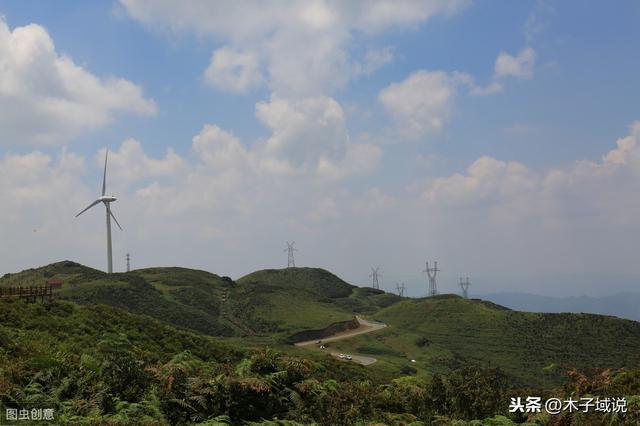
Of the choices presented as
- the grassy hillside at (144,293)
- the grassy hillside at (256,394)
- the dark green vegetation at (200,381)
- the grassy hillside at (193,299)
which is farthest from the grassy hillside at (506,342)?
the grassy hillside at (256,394)

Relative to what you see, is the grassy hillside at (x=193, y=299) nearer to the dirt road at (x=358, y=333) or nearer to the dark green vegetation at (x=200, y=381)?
the dirt road at (x=358, y=333)

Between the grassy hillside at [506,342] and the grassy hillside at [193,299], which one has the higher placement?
the grassy hillside at [193,299]

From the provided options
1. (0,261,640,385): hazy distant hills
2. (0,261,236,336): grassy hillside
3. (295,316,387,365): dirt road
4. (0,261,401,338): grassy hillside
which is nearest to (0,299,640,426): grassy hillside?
(0,261,640,385): hazy distant hills

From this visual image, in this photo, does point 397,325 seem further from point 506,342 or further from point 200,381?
point 200,381

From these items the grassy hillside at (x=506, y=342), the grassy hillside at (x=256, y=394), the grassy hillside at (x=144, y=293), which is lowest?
the grassy hillside at (x=506, y=342)

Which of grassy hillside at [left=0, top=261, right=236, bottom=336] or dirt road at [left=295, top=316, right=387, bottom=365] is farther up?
grassy hillside at [left=0, top=261, right=236, bottom=336]

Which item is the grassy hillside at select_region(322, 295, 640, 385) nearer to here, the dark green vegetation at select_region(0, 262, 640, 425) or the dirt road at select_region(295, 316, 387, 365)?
the dirt road at select_region(295, 316, 387, 365)

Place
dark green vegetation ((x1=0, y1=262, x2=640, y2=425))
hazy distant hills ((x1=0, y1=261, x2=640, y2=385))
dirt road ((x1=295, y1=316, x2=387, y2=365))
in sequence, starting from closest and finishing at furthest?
dark green vegetation ((x1=0, y1=262, x2=640, y2=425)), dirt road ((x1=295, y1=316, x2=387, y2=365)), hazy distant hills ((x1=0, y1=261, x2=640, y2=385))

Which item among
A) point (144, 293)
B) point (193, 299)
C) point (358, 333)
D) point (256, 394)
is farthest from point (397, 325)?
point (256, 394)

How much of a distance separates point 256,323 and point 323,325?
1746cm

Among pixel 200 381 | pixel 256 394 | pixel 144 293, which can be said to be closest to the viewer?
pixel 200 381

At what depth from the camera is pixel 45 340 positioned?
27.3 meters

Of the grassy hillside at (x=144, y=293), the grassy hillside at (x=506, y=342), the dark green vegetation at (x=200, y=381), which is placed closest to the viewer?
the dark green vegetation at (x=200, y=381)

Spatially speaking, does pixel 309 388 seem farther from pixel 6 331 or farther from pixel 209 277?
pixel 209 277
